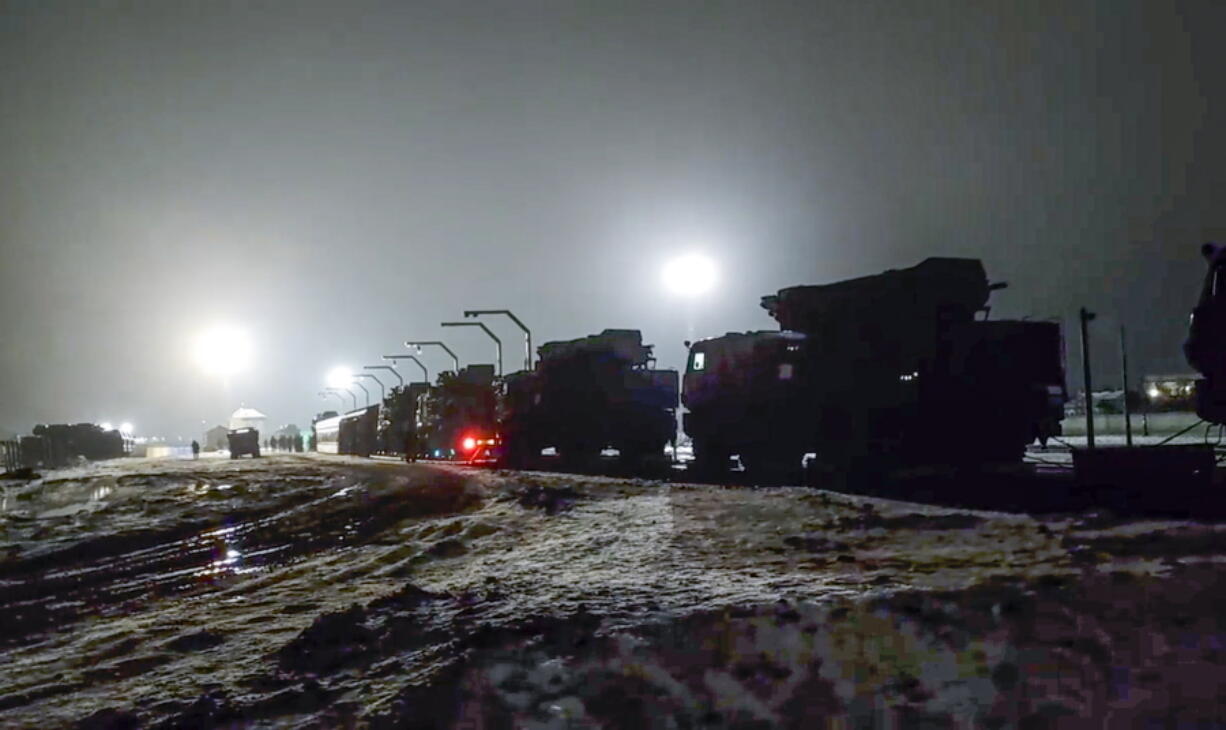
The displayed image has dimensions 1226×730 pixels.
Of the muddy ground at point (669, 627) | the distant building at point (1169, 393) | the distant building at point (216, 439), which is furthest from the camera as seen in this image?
the distant building at point (216, 439)

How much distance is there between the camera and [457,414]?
46.6m

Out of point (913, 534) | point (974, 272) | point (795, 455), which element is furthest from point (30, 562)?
point (974, 272)

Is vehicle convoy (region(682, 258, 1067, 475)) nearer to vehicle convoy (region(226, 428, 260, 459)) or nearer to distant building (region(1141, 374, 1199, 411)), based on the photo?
distant building (region(1141, 374, 1199, 411))

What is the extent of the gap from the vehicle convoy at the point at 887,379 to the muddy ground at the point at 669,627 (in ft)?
16.1

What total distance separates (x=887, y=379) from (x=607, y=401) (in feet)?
45.3

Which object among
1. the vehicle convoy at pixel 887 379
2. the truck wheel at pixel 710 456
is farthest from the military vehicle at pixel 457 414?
the vehicle convoy at pixel 887 379

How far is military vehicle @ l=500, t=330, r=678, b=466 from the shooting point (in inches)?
1195

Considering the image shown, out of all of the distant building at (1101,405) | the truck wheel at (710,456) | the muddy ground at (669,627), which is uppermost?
the distant building at (1101,405)

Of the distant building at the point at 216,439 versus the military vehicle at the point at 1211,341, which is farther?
the distant building at the point at 216,439

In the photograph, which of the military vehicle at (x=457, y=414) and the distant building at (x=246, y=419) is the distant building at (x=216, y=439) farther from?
the military vehicle at (x=457, y=414)

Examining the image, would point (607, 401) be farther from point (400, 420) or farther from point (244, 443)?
point (244, 443)

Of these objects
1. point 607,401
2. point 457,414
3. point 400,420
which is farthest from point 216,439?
point 607,401

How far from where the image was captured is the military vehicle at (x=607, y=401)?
3036 cm

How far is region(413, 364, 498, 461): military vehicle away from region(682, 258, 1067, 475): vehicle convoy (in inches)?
822
